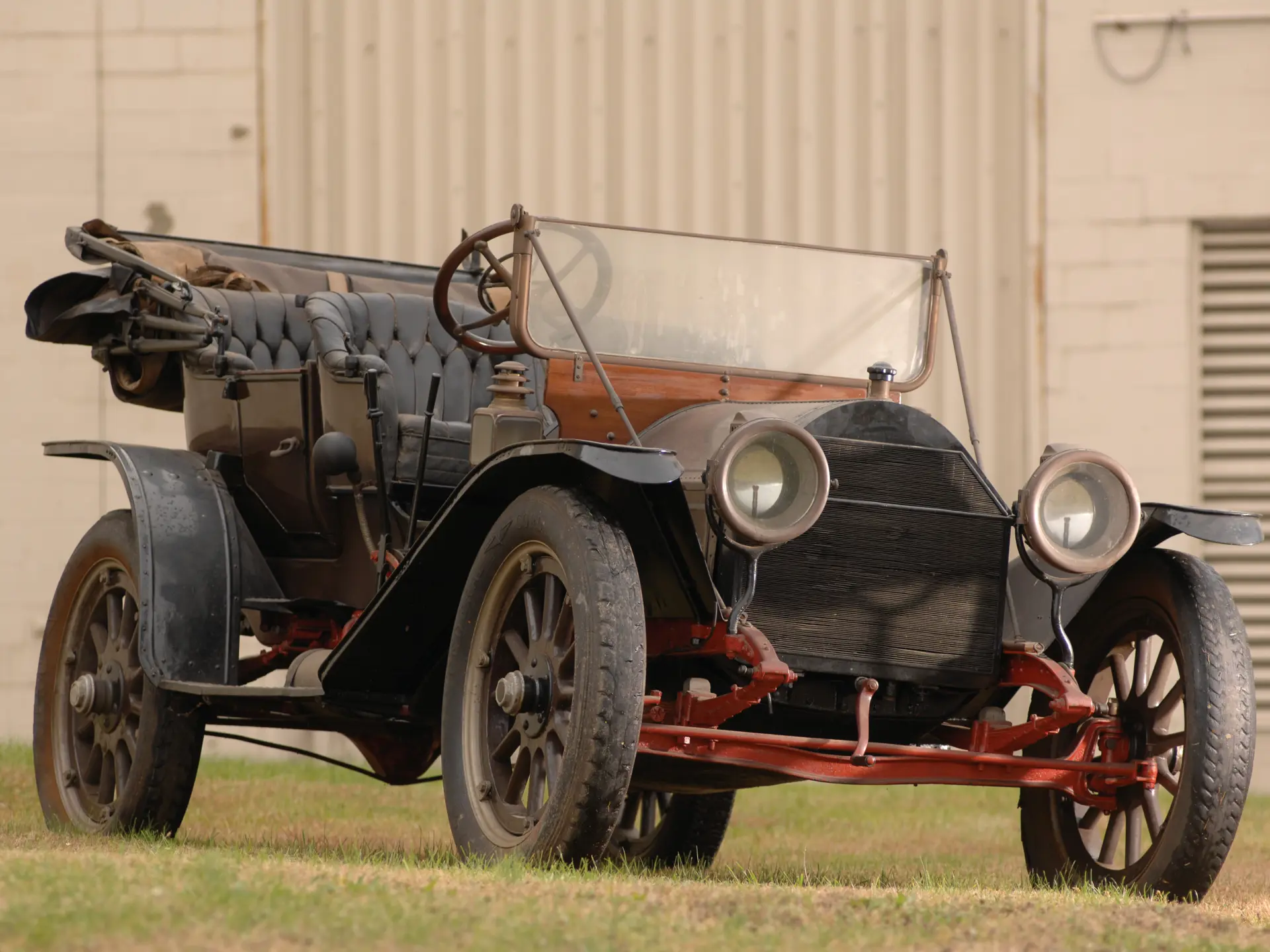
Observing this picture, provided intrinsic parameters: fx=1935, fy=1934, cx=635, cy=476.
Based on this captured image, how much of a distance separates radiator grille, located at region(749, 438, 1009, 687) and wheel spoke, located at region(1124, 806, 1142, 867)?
0.58 meters

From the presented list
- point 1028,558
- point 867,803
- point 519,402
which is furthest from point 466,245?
point 867,803

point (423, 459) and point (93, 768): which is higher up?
point (423, 459)

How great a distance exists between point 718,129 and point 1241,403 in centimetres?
305

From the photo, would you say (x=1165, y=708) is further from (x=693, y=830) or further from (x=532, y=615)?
(x=693, y=830)

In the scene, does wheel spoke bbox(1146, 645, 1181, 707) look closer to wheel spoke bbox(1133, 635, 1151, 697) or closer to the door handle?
wheel spoke bbox(1133, 635, 1151, 697)

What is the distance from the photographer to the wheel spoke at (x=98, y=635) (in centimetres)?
604

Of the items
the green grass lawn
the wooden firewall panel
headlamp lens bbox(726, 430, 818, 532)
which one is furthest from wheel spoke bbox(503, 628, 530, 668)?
the wooden firewall panel

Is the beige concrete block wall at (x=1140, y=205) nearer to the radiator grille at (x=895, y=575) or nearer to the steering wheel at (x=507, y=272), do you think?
the steering wheel at (x=507, y=272)

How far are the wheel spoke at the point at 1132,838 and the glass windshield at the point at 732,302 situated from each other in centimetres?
144

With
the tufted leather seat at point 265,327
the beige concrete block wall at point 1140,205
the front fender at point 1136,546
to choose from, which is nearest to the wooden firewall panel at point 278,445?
the tufted leather seat at point 265,327

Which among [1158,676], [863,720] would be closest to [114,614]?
[863,720]

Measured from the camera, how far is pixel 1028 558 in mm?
4684

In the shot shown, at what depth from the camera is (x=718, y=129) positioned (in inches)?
399

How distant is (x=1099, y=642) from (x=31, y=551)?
6774mm
